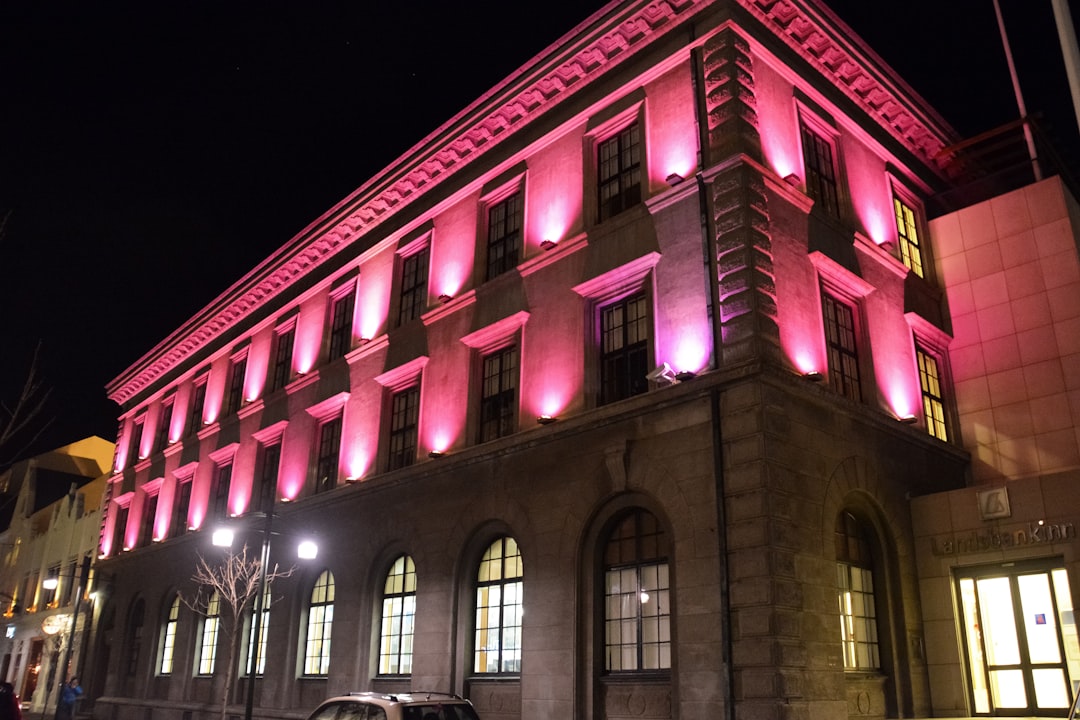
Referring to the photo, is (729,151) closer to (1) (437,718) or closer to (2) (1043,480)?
(2) (1043,480)

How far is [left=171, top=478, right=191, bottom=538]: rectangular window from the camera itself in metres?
35.8

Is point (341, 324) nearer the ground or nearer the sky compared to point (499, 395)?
nearer the sky

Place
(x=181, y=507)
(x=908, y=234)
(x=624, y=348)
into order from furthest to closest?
(x=181, y=507) < (x=908, y=234) < (x=624, y=348)

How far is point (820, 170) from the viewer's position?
2033 centimetres

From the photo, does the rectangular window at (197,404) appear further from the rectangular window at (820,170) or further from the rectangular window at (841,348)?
the rectangular window at (841,348)

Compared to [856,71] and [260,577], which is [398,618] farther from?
[856,71]

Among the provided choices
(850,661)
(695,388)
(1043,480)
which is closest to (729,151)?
(695,388)

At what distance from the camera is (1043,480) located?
16.9 meters

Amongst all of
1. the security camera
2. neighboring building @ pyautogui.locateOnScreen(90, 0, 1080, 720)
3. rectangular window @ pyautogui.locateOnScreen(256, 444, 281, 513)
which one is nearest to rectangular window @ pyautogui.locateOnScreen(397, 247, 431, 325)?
neighboring building @ pyautogui.locateOnScreen(90, 0, 1080, 720)

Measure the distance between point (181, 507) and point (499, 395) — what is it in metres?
20.9

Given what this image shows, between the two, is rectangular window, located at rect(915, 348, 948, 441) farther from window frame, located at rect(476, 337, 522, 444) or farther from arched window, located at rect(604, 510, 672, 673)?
window frame, located at rect(476, 337, 522, 444)

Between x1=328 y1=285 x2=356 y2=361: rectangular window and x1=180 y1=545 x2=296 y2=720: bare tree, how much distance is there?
6.93 metres

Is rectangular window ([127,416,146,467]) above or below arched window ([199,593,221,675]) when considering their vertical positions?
above

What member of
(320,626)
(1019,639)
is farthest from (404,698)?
(320,626)
